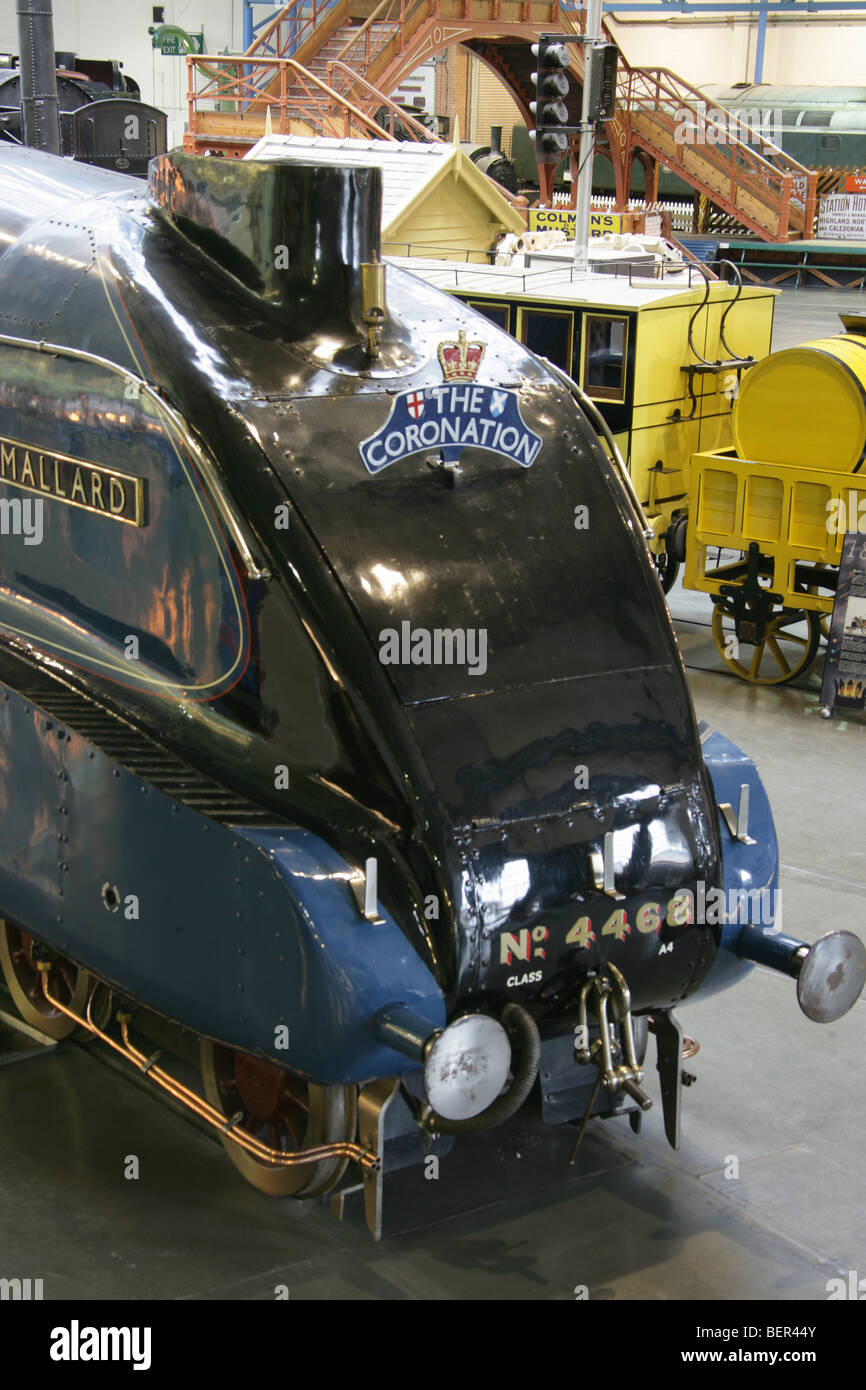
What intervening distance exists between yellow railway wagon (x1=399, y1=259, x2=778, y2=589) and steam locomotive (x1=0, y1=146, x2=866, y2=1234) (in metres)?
6.83

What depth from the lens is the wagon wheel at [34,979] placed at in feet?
19.7

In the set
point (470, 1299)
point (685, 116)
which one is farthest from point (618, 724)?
point (685, 116)

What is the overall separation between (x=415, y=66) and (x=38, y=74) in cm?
1538

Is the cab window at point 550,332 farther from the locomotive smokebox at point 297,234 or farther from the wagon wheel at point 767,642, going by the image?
the locomotive smokebox at point 297,234

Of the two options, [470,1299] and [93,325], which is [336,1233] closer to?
Answer: [470,1299]

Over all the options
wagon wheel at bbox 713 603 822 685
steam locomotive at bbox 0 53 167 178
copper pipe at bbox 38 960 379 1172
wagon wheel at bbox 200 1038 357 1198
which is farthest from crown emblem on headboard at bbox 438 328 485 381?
steam locomotive at bbox 0 53 167 178

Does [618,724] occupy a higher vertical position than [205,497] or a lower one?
lower

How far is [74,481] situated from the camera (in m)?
5.46

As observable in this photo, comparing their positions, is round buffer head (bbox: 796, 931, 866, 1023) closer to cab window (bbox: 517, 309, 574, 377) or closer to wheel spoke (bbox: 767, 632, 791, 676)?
wheel spoke (bbox: 767, 632, 791, 676)

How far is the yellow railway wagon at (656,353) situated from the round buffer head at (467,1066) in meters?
8.38

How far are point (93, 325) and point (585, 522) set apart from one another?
1746 mm

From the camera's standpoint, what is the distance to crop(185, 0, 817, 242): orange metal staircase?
72.8ft

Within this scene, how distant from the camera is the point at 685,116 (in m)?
28.2
